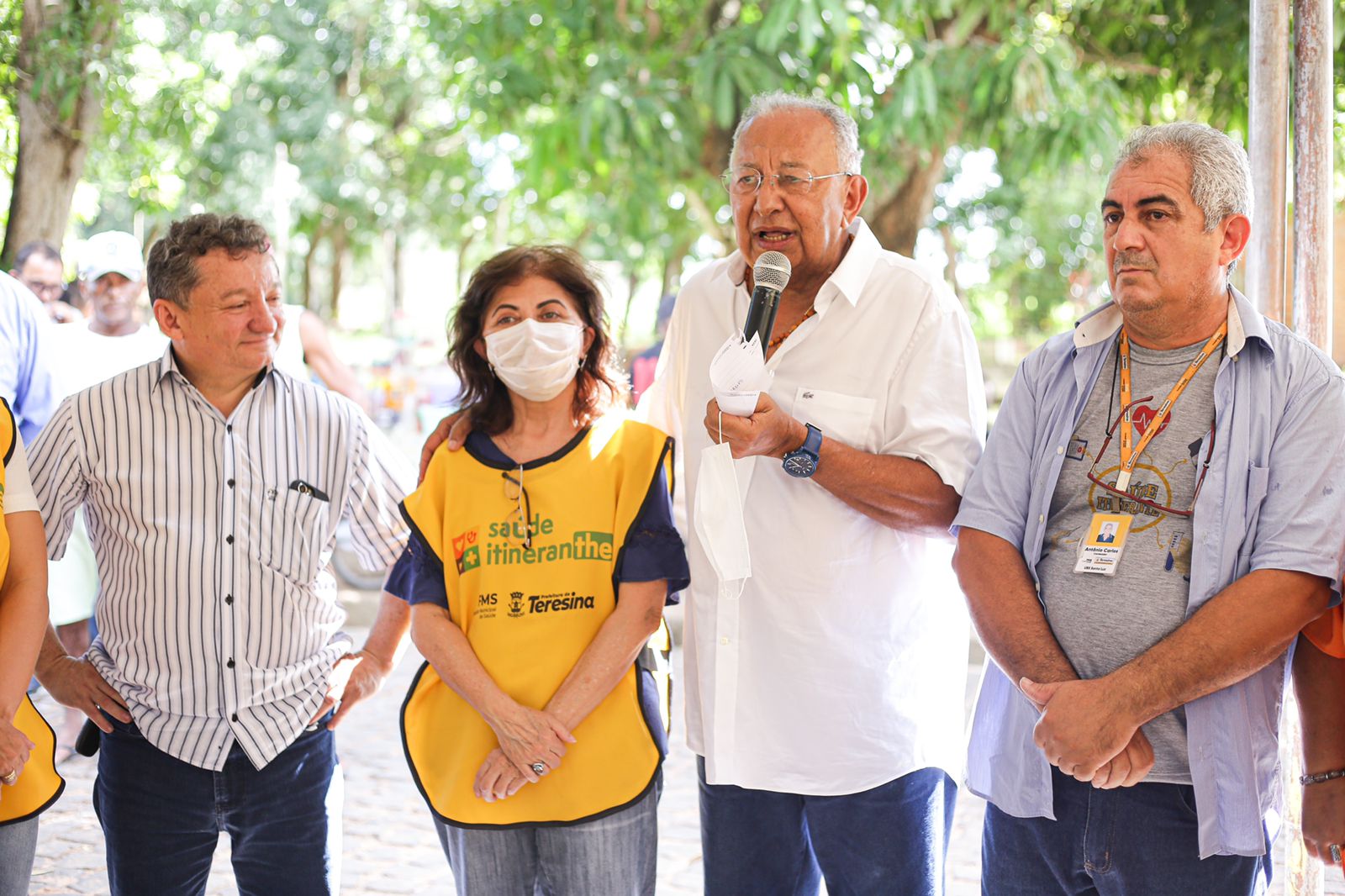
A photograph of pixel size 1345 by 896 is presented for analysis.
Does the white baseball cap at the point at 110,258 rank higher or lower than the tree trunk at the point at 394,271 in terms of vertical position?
lower

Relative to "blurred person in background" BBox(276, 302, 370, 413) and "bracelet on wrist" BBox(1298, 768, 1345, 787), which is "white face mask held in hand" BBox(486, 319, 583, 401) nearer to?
"bracelet on wrist" BBox(1298, 768, 1345, 787)

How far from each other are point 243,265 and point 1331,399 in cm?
237

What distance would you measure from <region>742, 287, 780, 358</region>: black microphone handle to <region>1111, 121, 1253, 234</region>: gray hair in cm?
76

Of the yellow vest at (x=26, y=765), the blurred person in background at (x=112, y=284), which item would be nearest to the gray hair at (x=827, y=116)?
the yellow vest at (x=26, y=765)

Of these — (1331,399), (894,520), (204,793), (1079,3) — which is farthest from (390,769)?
(1079,3)

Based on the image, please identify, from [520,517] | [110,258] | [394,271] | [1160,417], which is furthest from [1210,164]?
[394,271]

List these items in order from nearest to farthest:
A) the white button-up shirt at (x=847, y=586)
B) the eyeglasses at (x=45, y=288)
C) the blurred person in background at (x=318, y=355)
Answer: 1. the white button-up shirt at (x=847, y=586)
2. the blurred person in background at (x=318, y=355)
3. the eyeglasses at (x=45, y=288)

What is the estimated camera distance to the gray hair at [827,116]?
296cm

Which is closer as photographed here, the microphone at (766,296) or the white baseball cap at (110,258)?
the microphone at (766,296)

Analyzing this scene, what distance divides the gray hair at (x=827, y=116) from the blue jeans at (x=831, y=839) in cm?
141

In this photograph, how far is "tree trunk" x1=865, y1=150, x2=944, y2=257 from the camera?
9.10 metres

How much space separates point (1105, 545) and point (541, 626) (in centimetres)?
121

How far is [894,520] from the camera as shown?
2840 mm

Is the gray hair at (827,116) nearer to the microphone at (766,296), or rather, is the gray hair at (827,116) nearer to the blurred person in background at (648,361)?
the microphone at (766,296)
